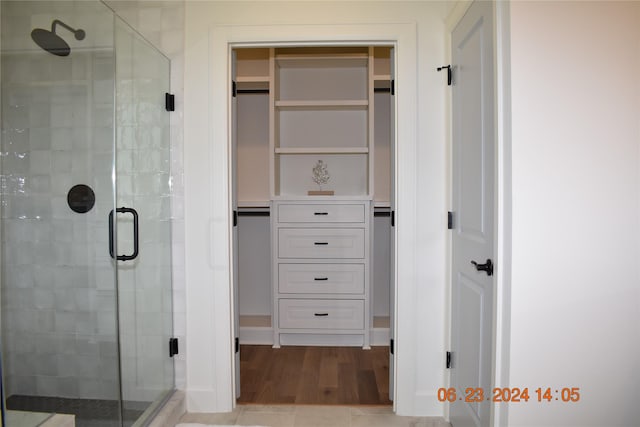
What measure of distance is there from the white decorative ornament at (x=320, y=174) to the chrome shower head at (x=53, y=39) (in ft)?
7.60

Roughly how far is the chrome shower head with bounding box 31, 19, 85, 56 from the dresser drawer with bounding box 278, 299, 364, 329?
232cm

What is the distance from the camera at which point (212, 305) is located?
252 cm

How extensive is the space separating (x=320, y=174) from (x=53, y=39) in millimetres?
2413

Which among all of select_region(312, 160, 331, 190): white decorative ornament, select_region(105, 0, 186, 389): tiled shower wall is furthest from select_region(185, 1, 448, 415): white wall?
select_region(312, 160, 331, 190): white decorative ornament

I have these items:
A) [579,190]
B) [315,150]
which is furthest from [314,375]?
[579,190]

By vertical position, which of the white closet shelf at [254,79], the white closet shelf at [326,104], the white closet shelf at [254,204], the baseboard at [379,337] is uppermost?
the white closet shelf at [254,79]

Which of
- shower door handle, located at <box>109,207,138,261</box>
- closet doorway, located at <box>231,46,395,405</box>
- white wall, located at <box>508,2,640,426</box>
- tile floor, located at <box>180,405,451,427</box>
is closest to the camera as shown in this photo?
white wall, located at <box>508,2,640,426</box>

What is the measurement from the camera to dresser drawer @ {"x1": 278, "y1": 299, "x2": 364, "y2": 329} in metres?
3.58

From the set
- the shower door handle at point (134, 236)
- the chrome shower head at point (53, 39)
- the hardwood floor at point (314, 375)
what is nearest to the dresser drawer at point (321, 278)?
the hardwood floor at point (314, 375)

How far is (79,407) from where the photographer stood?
6.26 feet

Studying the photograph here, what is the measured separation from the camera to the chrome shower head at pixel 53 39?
1.77 m

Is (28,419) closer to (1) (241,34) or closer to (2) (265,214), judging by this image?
(1) (241,34)
